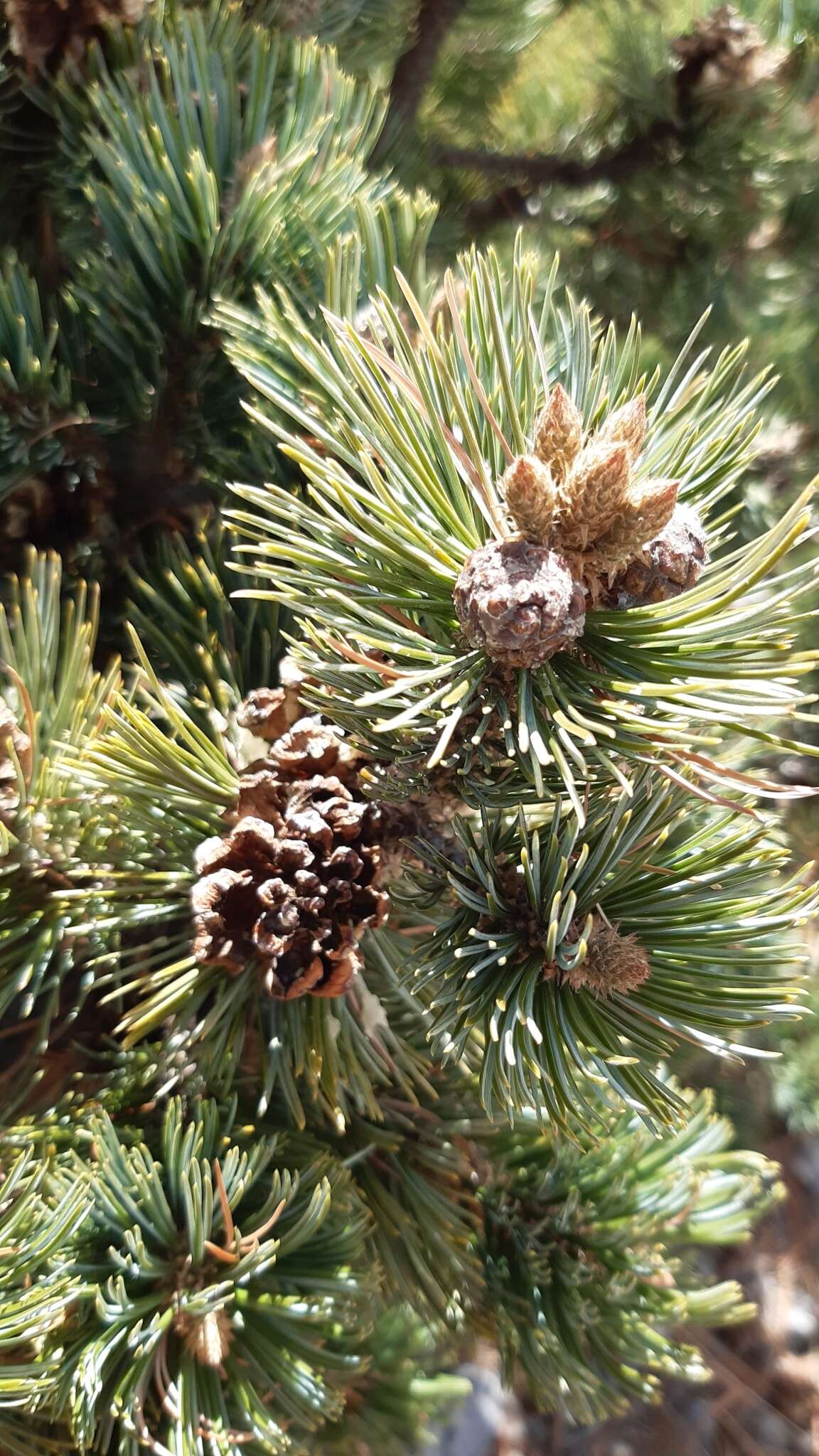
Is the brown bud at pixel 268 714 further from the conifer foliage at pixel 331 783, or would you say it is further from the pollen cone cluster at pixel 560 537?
the pollen cone cluster at pixel 560 537

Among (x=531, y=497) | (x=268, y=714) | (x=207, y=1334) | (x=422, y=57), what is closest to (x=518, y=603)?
(x=531, y=497)

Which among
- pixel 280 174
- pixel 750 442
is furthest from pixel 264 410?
pixel 750 442

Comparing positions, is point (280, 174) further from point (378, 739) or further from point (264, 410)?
point (378, 739)

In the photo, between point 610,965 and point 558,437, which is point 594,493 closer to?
point 558,437

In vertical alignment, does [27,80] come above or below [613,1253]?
above

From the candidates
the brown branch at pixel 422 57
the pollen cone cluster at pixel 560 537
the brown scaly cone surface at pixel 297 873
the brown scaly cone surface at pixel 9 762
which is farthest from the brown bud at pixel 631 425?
the brown branch at pixel 422 57
